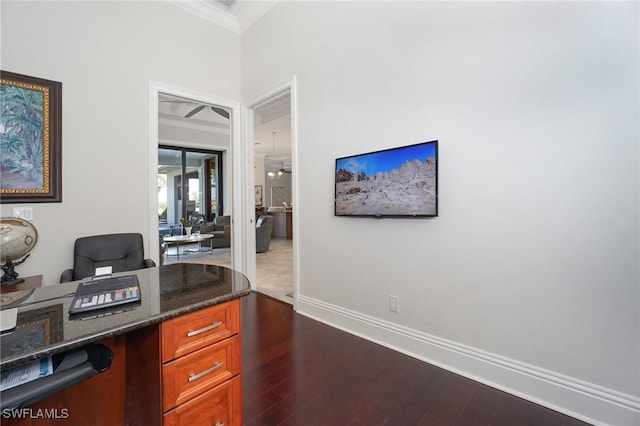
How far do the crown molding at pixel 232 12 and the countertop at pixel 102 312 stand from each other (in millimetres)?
3277

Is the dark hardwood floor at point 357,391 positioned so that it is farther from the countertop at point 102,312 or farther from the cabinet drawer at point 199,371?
the countertop at point 102,312

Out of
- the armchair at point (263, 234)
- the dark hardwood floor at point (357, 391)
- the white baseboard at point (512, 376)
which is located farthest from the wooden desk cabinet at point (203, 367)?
the armchair at point (263, 234)

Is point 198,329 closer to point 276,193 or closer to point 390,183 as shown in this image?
point 390,183

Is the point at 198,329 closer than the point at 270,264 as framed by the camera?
Yes

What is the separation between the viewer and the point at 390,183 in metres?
2.34

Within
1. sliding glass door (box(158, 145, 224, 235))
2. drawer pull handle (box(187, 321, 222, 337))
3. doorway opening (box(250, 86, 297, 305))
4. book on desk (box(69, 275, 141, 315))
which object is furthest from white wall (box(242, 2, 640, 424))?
sliding glass door (box(158, 145, 224, 235))

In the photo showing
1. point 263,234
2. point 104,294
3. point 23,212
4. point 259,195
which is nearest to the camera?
point 104,294

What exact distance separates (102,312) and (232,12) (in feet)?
12.7

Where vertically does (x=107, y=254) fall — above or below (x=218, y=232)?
above

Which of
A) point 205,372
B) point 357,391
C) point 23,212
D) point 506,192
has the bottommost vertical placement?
point 357,391

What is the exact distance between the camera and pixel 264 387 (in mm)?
1866

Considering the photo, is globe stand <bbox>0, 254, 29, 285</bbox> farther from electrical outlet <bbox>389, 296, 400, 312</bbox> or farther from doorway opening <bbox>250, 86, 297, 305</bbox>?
electrical outlet <bbox>389, 296, 400, 312</bbox>

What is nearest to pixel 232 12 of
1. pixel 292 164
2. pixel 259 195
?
pixel 292 164

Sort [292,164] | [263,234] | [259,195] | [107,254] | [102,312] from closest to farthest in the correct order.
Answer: [102,312], [107,254], [292,164], [263,234], [259,195]
